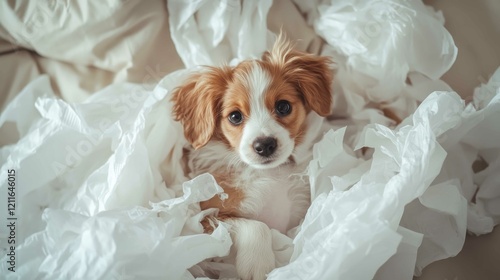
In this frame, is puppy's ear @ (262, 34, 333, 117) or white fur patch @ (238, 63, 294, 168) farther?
puppy's ear @ (262, 34, 333, 117)

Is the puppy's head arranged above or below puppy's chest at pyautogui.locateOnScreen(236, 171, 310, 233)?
above

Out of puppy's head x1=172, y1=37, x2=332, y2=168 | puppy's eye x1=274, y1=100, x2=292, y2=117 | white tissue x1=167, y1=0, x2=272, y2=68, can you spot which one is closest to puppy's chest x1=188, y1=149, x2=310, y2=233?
puppy's head x1=172, y1=37, x2=332, y2=168

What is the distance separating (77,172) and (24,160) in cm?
18

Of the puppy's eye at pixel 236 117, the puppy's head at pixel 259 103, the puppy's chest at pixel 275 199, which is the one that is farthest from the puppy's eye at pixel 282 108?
the puppy's chest at pixel 275 199

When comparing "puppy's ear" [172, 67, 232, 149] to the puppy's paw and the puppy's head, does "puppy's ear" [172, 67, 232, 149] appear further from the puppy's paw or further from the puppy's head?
the puppy's paw

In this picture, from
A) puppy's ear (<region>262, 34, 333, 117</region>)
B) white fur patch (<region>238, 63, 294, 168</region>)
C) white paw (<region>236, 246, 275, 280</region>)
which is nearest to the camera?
white paw (<region>236, 246, 275, 280</region>)

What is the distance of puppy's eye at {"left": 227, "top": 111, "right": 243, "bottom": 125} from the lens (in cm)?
146

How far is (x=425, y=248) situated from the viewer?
1.36m

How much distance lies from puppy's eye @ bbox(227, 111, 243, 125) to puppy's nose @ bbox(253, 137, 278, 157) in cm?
13

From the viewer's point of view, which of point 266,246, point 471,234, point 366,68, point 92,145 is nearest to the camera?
point 266,246

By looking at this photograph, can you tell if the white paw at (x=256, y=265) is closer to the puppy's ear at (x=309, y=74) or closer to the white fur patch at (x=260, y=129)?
the white fur patch at (x=260, y=129)

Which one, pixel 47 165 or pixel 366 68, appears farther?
pixel 366 68

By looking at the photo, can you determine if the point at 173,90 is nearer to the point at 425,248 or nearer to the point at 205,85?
the point at 205,85

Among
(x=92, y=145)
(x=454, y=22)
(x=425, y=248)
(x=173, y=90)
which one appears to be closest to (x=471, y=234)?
(x=425, y=248)
